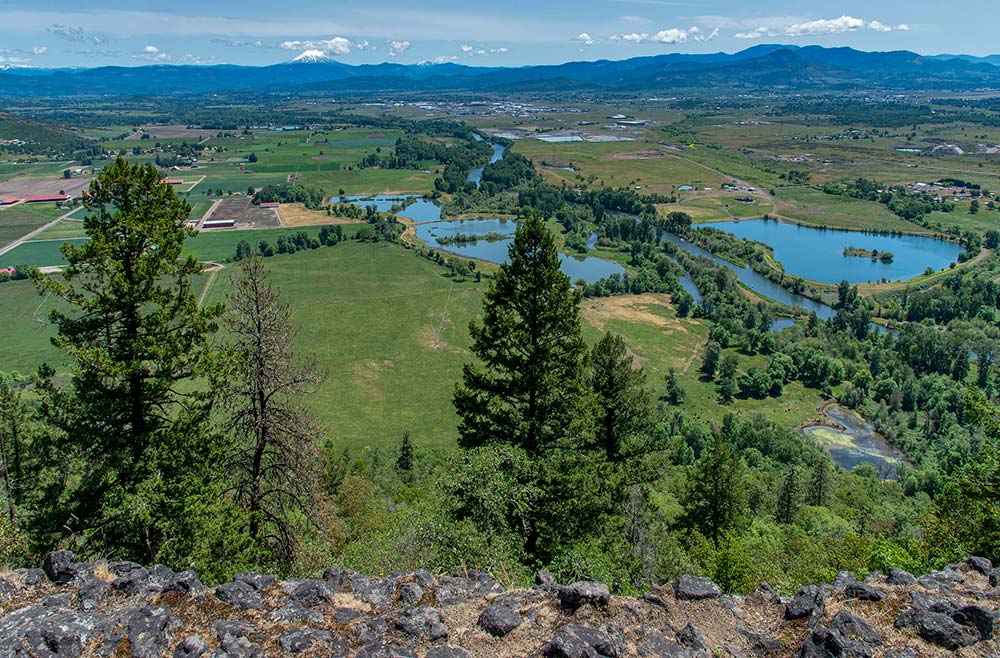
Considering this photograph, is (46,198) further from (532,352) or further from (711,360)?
(532,352)

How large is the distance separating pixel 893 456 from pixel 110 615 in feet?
232

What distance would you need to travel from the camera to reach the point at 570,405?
1853cm

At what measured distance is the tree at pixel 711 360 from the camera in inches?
3083

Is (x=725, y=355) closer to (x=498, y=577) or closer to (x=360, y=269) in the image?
(x=360, y=269)

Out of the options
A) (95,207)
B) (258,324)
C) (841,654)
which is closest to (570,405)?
(258,324)

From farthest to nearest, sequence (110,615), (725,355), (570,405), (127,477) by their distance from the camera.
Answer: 1. (725,355)
2. (570,405)
3. (127,477)
4. (110,615)

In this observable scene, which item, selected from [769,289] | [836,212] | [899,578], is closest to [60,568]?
[899,578]

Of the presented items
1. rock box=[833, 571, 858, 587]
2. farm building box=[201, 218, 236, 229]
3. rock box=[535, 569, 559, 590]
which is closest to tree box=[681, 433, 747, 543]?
rock box=[833, 571, 858, 587]

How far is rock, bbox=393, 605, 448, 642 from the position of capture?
960cm

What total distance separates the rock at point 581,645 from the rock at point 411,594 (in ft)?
8.41

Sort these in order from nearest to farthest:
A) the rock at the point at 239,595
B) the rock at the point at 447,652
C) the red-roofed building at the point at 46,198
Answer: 1. the rock at the point at 447,652
2. the rock at the point at 239,595
3. the red-roofed building at the point at 46,198

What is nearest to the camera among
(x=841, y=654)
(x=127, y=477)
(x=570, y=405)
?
(x=841, y=654)

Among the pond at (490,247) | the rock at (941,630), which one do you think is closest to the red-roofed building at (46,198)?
the pond at (490,247)

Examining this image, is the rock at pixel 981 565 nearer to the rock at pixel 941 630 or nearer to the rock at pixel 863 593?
the rock at pixel 863 593
